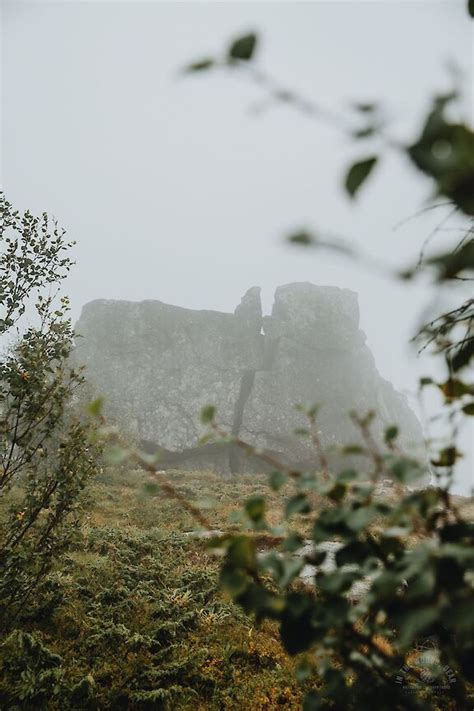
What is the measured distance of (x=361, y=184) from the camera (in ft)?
2.55

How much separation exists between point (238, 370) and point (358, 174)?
4937cm

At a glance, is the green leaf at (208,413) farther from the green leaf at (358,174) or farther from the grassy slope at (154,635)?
the grassy slope at (154,635)

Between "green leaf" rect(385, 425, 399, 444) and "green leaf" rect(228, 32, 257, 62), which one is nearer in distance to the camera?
"green leaf" rect(228, 32, 257, 62)

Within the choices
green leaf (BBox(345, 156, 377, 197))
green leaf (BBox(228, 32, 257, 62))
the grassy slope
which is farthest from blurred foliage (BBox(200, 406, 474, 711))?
the grassy slope

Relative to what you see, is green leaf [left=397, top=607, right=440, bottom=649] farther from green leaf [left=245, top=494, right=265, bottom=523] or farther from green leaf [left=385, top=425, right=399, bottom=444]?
green leaf [left=385, top=425, right=399, bottom=444]

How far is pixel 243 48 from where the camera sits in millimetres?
794

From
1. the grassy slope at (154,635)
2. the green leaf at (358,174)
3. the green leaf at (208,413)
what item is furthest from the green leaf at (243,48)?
the grassy slope at (154,635)

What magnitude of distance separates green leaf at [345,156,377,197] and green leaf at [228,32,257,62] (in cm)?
29

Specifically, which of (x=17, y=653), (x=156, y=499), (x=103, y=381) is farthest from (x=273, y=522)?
(x=103, y=381)

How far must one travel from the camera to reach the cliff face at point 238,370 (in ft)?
145

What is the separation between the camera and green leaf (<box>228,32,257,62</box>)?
0.79 meters

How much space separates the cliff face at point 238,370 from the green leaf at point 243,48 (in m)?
42.0

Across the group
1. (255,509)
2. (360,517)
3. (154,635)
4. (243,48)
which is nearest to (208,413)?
(255,509)

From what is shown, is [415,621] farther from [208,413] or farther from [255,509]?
[208,413]
